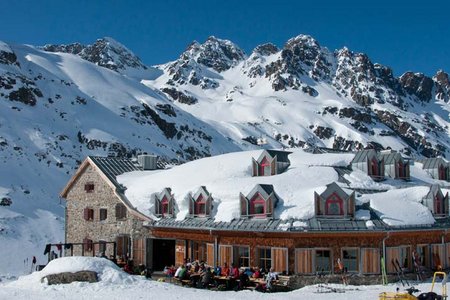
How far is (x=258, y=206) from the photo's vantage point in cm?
2908

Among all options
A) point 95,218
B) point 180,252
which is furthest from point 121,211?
point 180,252

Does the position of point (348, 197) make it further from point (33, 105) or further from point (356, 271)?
point (33, 105)

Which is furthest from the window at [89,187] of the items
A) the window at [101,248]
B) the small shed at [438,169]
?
the small shed at [438,169]

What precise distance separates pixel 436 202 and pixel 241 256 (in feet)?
34.7

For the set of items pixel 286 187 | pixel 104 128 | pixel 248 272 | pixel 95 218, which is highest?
pixel 104 128

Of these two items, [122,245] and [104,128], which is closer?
[122,245]

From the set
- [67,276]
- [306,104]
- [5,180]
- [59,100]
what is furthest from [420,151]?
[67,276]

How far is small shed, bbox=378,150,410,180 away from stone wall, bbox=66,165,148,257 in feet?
49.1

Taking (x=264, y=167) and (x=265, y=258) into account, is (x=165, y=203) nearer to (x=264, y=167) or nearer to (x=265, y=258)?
(x=264, y=167)

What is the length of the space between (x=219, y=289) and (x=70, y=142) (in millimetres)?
66437

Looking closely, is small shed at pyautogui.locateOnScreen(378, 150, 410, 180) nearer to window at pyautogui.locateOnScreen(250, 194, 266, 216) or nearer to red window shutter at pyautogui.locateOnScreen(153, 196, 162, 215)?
window at pyautogui.locateOnScreen(250, 194, 266, 216)

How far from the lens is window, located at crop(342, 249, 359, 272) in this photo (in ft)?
91.1

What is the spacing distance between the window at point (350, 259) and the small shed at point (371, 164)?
6168 mm

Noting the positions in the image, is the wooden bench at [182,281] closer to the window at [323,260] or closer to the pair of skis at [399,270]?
the window at [323,260]
